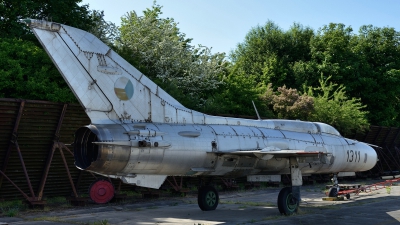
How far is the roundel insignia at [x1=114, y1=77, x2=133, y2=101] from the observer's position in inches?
488

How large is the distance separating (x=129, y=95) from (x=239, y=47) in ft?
139

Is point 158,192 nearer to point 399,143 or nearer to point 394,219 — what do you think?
point 394,219

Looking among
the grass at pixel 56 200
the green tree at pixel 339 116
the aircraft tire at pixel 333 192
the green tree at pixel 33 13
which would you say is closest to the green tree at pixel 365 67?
the green tree at pixel 339 116

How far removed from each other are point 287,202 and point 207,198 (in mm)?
2639

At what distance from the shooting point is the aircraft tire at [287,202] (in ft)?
48.0

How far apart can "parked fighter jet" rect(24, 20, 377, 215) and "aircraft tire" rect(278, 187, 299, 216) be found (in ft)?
0.10

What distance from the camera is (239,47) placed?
53.9m

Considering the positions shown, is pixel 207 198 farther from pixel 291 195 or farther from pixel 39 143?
pixel 39 143

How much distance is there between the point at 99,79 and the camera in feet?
39.9

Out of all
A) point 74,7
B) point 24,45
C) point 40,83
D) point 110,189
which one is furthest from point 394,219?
point 74,7

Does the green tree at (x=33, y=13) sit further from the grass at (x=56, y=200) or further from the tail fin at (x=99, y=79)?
the tail fin at (x=99, y=79)

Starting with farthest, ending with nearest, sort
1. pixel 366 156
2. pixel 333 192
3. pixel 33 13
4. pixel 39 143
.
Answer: pixel 33 13
pixel 333 192
pixel 366 156
pixel 39 143

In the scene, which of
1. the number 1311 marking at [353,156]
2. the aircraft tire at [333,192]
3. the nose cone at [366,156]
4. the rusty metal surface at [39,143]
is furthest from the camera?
the aircraft tire at [333,192]

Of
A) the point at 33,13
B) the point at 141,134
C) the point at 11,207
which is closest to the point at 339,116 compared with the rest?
the point at 33,13
